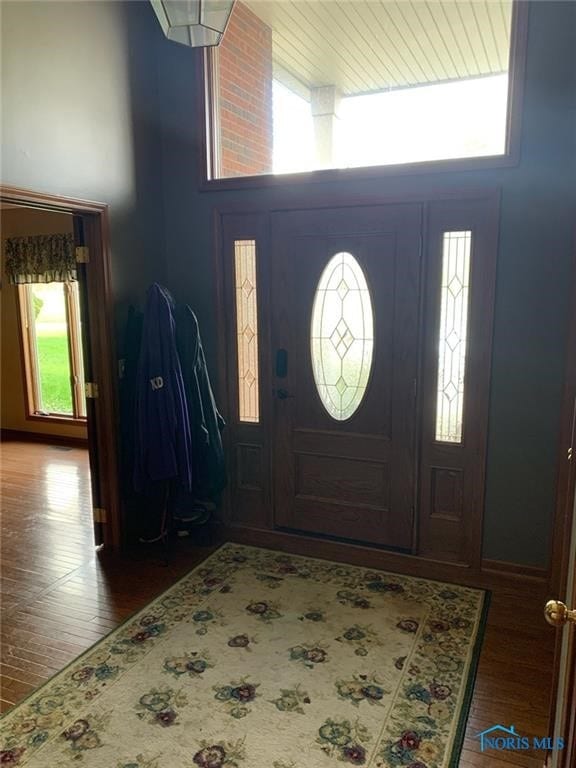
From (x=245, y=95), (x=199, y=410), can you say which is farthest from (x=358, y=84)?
(x=199, y=410)

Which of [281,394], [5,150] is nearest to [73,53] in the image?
[5,150]

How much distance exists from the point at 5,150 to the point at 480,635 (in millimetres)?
3158

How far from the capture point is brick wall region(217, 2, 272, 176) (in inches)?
137

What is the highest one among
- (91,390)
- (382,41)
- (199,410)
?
(382,41)

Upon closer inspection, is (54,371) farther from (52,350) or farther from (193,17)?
(193,17)

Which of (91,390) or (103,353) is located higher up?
(103,353)

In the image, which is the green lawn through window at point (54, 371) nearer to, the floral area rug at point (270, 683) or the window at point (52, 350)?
the window at point (52, 350)

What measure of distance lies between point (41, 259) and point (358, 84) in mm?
3653

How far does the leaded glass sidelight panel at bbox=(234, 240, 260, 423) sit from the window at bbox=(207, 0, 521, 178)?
0.55 meters

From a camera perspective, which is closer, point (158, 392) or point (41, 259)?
point (158, 392)

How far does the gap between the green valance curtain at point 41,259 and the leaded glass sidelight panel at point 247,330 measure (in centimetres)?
263

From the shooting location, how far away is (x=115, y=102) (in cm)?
322

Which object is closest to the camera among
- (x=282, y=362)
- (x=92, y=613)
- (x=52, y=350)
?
(x=92, y=613)

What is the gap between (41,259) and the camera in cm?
560
